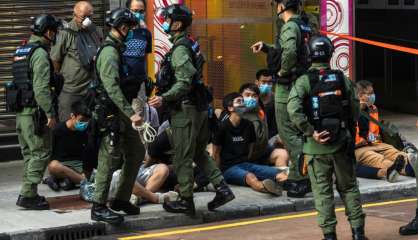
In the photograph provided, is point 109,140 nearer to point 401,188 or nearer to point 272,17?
point 401,188

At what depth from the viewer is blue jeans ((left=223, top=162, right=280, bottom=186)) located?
11211 millimetres

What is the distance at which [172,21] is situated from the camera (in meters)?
9.82

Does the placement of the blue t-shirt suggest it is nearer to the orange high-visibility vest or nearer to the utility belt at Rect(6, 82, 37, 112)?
the utility belt at Rect(6, 82, 37, 112)

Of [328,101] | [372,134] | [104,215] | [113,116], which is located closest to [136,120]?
[113,116]

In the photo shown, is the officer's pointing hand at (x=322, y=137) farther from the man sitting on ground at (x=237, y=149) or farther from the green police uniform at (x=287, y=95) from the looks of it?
the man sitting on ground at (x=237, y=149)

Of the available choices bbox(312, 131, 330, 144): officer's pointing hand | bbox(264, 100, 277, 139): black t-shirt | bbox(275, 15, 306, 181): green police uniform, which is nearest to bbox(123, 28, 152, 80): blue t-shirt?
bbox(275, 15, 306, 181): green police uniform

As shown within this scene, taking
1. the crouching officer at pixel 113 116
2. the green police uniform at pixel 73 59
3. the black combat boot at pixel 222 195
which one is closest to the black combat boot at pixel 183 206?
the black combat boot at pixel 222 195

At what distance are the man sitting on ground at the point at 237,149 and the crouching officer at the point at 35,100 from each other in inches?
82.8

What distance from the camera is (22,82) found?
32.8 ft

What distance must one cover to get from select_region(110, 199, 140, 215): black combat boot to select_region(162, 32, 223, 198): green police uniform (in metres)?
0.48

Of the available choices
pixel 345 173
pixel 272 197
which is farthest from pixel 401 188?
pixel 345 173

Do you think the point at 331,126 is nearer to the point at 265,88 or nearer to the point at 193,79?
the point at 193,79

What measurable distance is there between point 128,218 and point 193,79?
1.47 meters

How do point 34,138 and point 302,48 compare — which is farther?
point 302,48
